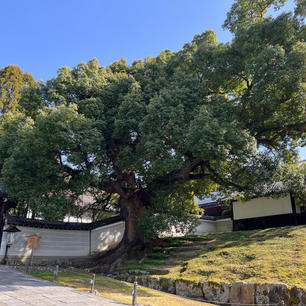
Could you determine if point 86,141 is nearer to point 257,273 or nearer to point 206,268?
point 206,268

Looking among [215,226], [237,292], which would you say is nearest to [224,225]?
[215,226]

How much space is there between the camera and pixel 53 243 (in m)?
18.5

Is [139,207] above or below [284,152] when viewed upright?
below

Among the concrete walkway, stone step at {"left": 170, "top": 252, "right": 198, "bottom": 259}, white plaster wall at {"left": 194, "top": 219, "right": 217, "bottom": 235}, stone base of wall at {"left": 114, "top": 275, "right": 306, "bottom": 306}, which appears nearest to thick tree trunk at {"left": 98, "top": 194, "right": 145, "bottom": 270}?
stone step at {"left": 170, "top": 252, "right": 198, "bottom": 259}

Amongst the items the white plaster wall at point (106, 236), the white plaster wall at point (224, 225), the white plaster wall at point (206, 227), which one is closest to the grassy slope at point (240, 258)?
the white plaster wall at point (106, 236)

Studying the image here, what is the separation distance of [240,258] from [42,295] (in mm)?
7772

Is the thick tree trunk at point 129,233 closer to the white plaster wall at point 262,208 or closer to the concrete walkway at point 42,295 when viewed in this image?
the concrete walkway at point 42,295

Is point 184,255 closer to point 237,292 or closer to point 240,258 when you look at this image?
point 240,258

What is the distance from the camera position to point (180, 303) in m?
8.77

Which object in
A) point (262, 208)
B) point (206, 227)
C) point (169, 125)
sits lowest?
point (206, 227)

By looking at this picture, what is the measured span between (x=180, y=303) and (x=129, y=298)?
1.61 meters

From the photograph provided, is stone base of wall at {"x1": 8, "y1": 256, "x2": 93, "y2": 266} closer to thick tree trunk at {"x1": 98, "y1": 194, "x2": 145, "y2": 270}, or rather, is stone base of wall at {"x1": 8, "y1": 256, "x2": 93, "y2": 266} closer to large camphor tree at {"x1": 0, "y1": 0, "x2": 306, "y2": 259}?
thick tree trunk at {"x1": 98, "y1": 194, "x2": 145, "y2": 270}

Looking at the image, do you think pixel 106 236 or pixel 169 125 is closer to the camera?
pixel 169 125

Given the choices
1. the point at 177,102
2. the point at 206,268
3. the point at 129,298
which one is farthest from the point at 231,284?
the point at 177,102
